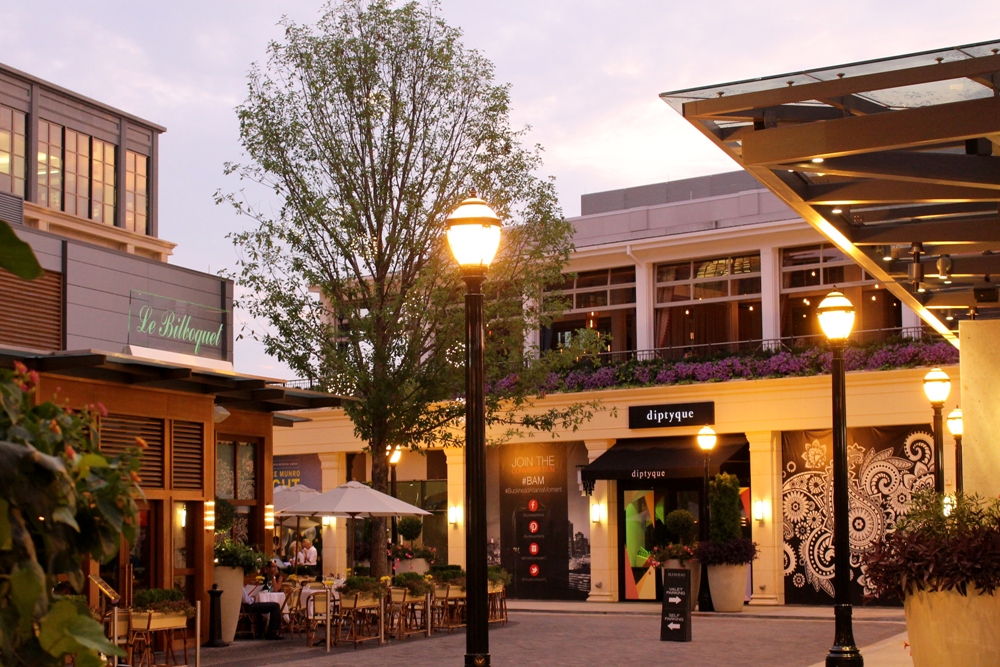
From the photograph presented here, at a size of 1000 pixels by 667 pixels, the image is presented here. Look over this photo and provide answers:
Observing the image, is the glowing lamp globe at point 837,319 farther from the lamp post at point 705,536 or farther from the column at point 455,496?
the column at point 455,496

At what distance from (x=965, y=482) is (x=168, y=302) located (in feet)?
37.5

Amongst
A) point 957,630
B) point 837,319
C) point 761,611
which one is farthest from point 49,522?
point 761,611

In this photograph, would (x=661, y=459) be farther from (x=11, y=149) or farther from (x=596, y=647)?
(x=11, y=149)

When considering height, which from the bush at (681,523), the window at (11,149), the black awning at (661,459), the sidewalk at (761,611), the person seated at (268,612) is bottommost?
the sidewalk at (761,611)

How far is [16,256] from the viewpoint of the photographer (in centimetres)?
284

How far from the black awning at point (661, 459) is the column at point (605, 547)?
33.3 inches

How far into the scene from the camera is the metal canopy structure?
27.0 feet

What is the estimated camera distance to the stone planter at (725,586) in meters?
25.8

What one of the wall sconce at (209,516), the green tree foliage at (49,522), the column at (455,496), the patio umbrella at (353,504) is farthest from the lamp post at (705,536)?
the green tree foliage at (49,522)

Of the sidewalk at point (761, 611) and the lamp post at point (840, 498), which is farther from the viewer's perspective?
the sidewalk at point (761, 611)

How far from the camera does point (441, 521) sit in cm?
3397

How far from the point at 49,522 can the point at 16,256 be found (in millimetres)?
594

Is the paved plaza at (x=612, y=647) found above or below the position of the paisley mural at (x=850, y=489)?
below

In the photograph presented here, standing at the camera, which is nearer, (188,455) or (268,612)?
(188,455)
